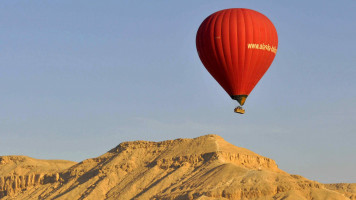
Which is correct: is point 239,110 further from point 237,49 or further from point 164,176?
point 164,176

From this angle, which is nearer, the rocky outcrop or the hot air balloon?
the hot air balloon

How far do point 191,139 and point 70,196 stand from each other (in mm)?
24714

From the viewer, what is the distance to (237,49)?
271 ft

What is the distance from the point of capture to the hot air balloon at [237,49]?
271 ft

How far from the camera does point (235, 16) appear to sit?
8356cm

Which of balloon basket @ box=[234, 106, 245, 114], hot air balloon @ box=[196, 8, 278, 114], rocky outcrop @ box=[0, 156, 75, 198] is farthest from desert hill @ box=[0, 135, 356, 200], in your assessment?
balloon basket @ box=[234, 106, 245, 114]

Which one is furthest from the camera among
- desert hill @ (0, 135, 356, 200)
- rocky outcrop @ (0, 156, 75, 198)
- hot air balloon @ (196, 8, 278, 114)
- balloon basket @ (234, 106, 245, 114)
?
rocky outcrop @ (0, 156, 75, 198)

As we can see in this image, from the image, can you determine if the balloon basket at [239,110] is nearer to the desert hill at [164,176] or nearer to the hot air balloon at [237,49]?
the hot air balloon at [237,49]

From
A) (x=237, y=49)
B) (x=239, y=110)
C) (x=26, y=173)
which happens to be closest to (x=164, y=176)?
(x=26, y=173)

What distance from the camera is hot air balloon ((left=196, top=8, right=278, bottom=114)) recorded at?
82562mm

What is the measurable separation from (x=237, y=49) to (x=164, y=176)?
73827mm

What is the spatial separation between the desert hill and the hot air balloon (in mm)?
44843

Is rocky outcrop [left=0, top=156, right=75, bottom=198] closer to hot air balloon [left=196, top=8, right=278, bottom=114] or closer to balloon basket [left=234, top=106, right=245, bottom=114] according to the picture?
hot air balloon [left=196, top=8, right=278, bottom=114]

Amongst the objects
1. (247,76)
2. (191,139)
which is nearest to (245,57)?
(247,76)
